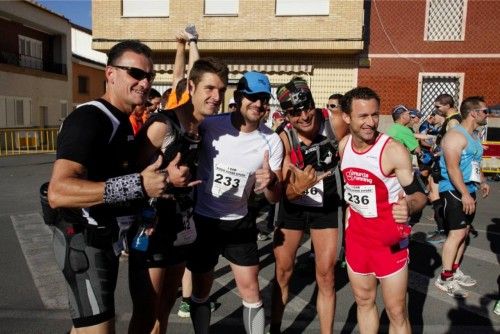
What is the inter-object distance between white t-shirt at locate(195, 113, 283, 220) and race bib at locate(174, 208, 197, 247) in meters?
0.27

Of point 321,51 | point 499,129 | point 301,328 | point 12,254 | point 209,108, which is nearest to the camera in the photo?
point 209,108

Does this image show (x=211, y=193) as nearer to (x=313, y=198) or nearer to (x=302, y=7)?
(x=313, y=198)

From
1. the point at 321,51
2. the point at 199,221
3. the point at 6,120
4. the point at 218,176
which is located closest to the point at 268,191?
the point at 218,176

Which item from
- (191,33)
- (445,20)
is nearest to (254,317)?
(191,33)

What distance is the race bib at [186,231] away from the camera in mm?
2910

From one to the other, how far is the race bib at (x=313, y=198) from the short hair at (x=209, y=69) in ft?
4.13

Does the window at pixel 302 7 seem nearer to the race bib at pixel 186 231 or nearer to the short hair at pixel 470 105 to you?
the short hair at pixel 470 105

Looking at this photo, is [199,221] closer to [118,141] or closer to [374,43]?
[118,141]

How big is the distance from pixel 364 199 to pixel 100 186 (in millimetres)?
1872

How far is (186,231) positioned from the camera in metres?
2.95

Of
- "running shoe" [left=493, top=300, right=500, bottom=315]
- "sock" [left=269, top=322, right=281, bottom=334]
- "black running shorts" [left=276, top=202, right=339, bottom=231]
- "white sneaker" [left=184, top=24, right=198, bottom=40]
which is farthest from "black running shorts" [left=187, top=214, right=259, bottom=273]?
"running shoe" [left=493, top=300, right=500, bottom=315]

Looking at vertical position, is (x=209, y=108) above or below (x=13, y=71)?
below

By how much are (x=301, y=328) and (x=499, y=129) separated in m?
12.2

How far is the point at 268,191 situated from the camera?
10.4ft
